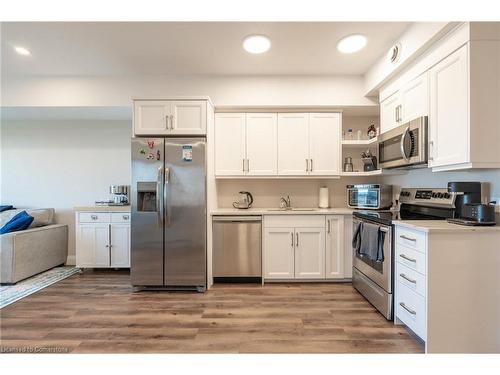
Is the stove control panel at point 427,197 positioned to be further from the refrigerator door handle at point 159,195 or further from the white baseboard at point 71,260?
the white baseboard at point 71,260

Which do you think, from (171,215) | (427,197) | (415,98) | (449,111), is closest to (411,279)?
(427,197)

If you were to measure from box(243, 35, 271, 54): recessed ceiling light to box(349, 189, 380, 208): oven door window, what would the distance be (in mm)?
2031

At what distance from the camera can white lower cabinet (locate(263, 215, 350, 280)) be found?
337cm

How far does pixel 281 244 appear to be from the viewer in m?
3.38

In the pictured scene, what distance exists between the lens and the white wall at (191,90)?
3.48 metres

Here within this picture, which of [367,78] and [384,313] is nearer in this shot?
[384,313]

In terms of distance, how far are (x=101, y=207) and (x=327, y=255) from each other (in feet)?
10.3

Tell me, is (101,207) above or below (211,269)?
above

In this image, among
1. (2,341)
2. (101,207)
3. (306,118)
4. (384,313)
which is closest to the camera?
(2,341)

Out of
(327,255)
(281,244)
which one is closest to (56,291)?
(281,244)

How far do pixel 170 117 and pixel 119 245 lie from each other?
197 cm

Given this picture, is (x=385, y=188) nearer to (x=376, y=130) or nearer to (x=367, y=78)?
(x=376, y=130)

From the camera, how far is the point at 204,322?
7.93 feet

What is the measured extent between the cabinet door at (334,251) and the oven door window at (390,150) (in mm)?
864
